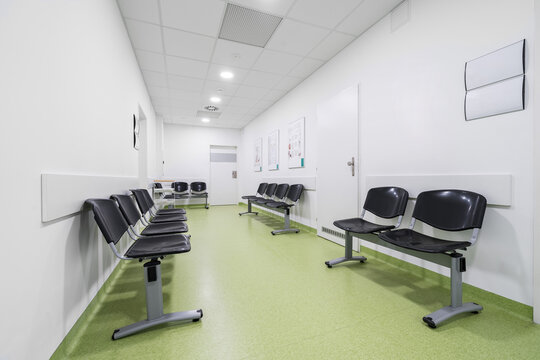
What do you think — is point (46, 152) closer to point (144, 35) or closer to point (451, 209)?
point (144, 35)

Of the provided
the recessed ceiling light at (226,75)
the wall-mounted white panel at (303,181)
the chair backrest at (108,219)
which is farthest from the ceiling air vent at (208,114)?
the chair backrest at (108,219)

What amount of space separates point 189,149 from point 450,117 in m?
7.26

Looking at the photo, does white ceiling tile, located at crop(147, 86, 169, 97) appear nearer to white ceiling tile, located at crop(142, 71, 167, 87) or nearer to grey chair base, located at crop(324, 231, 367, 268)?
white ceiling tile, located at crop(142, 71, 167, 87)

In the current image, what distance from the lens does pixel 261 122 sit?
646 cm

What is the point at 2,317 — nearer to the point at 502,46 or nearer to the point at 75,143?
the point at 75,143

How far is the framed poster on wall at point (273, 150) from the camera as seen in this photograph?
17.7 feet

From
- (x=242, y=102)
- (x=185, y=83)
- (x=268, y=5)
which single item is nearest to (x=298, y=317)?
(x=268, y=5)

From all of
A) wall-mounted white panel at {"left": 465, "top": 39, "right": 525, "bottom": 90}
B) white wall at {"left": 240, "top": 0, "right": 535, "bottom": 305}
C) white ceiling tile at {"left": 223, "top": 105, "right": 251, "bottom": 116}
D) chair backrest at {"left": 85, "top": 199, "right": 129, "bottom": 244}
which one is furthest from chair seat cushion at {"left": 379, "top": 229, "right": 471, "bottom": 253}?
white ceiling tile at {"left": 223, "top": 105, "right": 251, "bottom": 116}

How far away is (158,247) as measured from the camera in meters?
1.64

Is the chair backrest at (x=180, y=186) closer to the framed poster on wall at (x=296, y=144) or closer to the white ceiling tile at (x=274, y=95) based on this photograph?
the white ceiling tile at (x=274, y=95)

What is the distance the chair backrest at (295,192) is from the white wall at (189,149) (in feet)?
14.5

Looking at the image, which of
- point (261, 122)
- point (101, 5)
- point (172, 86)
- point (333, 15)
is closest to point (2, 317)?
point (101, 5)

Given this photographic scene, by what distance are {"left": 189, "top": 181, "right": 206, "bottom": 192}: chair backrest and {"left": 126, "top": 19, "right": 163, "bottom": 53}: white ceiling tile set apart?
15.8ft

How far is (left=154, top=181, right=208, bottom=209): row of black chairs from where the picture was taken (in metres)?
7.34
